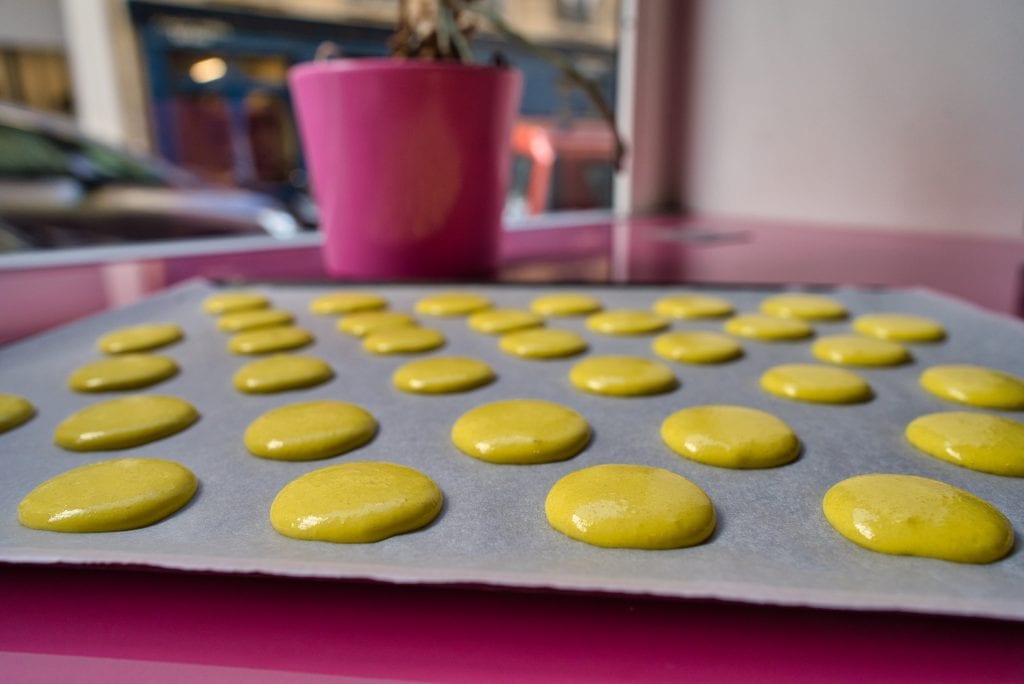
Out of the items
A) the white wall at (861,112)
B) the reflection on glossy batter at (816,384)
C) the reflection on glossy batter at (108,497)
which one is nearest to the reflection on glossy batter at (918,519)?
the reflection on glossy batter at (816,384)

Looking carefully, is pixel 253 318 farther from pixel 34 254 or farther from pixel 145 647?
pixel 34 254

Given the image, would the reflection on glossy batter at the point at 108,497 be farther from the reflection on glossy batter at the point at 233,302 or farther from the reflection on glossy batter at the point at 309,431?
the reflection on glossy batter at the point at 233,302

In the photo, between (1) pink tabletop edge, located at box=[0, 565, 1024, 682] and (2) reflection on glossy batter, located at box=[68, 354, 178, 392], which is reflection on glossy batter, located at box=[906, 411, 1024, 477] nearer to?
(1) pink tabletop edge, located at box=[0, 565, 1024, 682]

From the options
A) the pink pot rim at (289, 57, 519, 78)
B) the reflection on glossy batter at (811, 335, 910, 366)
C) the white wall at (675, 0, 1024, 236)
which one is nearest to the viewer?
the reflection on glossy batter at (811, 335, 910, 366)

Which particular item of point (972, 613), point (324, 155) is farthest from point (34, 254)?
point (972, 613)

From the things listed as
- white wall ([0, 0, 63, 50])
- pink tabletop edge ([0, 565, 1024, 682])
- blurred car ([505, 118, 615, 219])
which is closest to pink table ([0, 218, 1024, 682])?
pink tabletop edge ([0, 565, 1024, 682])

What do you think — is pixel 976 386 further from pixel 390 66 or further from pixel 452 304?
pixel 390 66

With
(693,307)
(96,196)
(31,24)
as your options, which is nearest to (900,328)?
(693,307)
